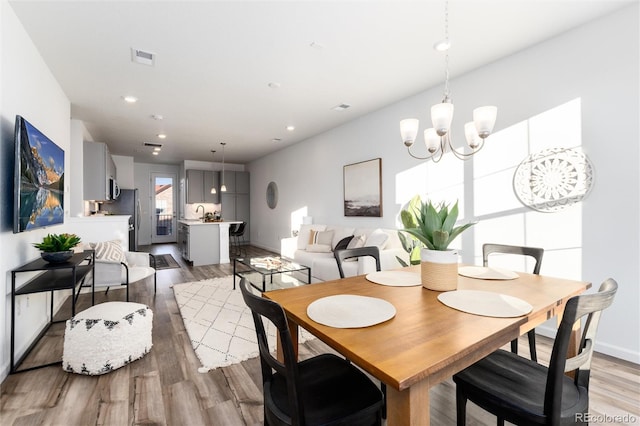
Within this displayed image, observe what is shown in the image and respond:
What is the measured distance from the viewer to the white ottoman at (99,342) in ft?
7.18

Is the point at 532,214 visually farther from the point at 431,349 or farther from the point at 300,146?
the point at 300,146

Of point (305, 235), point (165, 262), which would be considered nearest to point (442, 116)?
point (305, 235)

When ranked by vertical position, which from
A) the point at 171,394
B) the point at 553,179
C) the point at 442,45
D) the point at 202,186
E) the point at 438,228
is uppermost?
the point at 442,45

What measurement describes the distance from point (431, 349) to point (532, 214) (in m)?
2.66

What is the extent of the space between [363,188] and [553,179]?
8.74ft

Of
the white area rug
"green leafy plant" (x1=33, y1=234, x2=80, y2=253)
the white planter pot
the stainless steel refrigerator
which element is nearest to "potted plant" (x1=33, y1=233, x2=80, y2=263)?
"green leafy plant" (x1=33, y1=234, x2=80, y2=253)

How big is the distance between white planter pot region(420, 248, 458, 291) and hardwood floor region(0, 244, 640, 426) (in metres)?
0.84

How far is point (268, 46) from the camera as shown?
2801 mm

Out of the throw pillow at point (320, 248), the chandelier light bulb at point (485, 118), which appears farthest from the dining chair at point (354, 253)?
the throw pillow at point (320, 248)

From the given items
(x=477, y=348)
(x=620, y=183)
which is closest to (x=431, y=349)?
(x=477, y=348)

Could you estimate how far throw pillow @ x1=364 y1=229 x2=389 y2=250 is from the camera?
4.09 meters

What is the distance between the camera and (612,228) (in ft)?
7.97

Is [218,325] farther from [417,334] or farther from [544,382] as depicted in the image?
[544,382]
